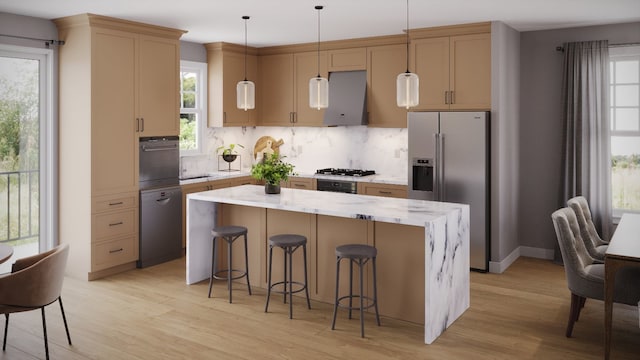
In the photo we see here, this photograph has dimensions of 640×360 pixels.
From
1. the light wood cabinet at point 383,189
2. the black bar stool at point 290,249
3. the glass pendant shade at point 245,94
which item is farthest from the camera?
the light wood cabinet at point 383,189

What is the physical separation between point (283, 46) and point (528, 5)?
3.43 metres

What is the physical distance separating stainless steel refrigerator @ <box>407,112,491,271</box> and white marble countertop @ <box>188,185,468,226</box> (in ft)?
4.46

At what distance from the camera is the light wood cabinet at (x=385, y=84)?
6.68 m

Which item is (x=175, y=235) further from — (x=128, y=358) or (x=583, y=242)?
(x=583, y=242)

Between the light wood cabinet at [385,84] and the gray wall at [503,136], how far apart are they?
1181 mm

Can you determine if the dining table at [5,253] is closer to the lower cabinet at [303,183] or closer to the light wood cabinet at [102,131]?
the light wood cabinet at [102,131]

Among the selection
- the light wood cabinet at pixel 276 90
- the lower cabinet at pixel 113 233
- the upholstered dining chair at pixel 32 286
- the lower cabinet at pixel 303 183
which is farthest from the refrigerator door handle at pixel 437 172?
the upholstered dining chair at pixel 32 286

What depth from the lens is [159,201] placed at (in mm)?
6078

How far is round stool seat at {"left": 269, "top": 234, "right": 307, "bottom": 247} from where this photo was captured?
4.47 meters

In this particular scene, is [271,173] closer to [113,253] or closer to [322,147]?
[113,253]

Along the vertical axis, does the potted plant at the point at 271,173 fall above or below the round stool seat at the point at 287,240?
above

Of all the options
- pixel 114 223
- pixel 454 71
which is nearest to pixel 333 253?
→ pixel 114 223

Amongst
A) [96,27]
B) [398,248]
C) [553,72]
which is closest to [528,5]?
[553,72]

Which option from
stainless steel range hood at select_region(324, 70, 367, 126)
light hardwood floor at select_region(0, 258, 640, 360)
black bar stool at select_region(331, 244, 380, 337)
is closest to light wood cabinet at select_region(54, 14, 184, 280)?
light hardwood floor at select_region(0, 258, 640, 360)
